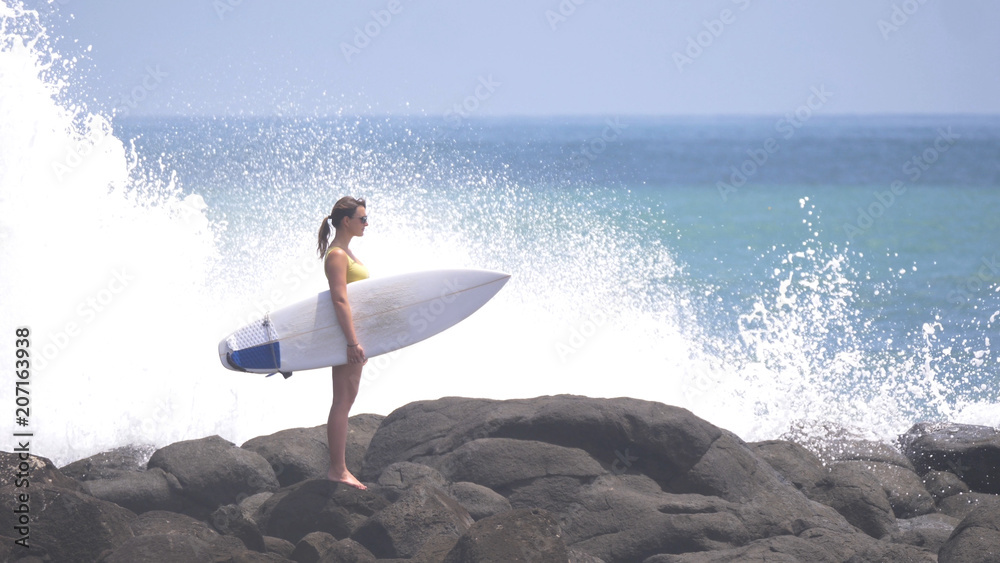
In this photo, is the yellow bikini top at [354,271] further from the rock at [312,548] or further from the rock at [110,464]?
the rock at [110,464]

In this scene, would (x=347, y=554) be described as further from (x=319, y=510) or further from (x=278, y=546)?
(x=319, y=510)

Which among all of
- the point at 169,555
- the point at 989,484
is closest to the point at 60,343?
the point at 169,555

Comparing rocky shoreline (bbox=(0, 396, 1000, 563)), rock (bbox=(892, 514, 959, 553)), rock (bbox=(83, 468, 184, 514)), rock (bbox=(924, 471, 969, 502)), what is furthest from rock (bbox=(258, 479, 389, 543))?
rock (bbox=(924, 471, 969, 502))

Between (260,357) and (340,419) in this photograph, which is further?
(260,357)

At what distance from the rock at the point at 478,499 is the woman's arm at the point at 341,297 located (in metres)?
0.88

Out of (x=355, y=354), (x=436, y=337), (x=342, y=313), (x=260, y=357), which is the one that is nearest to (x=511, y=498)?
(x=355, y=354)

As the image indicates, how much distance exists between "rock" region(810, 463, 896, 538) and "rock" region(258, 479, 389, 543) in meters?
2.69

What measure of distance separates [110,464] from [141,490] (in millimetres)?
860

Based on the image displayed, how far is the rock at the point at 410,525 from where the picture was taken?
449 centimetres

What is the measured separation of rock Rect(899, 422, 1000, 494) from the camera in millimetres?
6754

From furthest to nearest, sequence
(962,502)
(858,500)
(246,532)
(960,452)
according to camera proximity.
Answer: (960,452) < (962,502) < (858,500) < (246,532)

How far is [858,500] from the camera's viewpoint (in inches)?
224

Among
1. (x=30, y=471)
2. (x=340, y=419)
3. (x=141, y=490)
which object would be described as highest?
(x=340, y=419)

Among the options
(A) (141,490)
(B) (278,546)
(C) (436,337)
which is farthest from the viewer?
(C) (436,337)
